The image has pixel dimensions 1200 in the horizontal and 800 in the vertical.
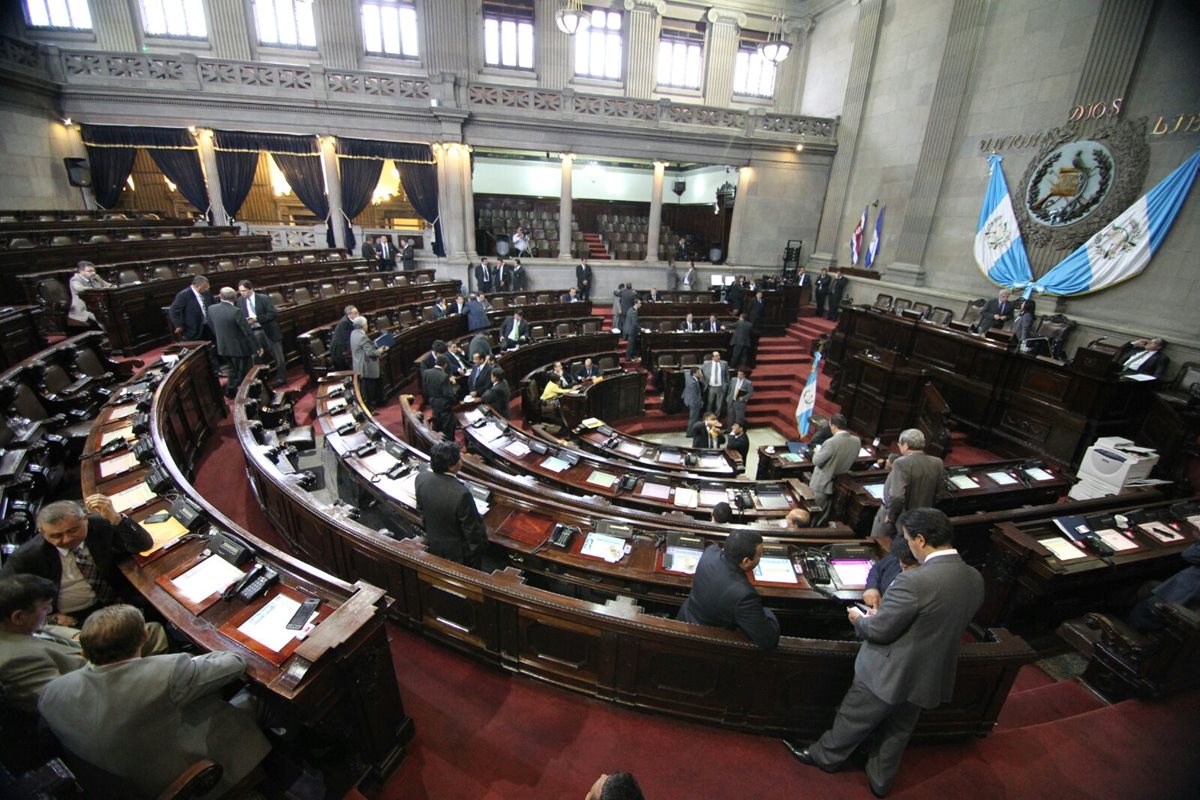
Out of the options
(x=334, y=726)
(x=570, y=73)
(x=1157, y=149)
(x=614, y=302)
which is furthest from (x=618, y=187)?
(x=334, y=726)

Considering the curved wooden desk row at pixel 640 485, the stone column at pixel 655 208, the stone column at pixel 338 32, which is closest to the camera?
the curved wooden desk row at pixel 640 485

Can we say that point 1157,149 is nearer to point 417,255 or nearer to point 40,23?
point 417,255

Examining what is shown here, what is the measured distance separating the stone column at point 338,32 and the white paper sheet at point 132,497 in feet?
47.7

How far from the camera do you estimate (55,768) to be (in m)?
1.50

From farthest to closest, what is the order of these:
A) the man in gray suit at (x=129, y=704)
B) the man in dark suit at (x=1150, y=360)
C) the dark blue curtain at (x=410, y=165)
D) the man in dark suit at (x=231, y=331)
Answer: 1. the dark blue curtain at (x=410, y=165)
2. the man in dark suit at (x=1150, y=360)
3. the man in dark suit at (x=231, y=331)
4. the man in gray suit at (x=129, y=704)

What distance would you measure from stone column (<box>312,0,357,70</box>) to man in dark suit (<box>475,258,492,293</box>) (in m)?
6.44

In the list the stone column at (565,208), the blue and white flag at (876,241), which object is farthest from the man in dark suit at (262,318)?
the blue and white flag at (876,241)

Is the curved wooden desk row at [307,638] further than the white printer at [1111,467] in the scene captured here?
No

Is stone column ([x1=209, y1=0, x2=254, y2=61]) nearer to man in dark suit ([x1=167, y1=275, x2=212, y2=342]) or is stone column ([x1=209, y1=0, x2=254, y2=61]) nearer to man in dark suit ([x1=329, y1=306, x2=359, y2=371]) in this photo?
man in dark suit ([x1=167, y1=275, x2=212, y2=342])

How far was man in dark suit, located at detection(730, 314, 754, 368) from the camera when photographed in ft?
34.9

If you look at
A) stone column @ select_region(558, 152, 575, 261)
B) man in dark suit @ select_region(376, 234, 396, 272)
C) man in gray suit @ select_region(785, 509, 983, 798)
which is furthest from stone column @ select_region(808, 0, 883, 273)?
man in gray suit @ select_region(785, 509, 983, 798)

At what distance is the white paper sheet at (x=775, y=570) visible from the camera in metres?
3.36

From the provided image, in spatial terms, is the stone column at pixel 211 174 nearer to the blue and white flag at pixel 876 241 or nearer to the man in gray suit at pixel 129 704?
the man in gray suit at pixel 129 704

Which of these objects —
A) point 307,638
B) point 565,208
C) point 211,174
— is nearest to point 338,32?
point 211,174
